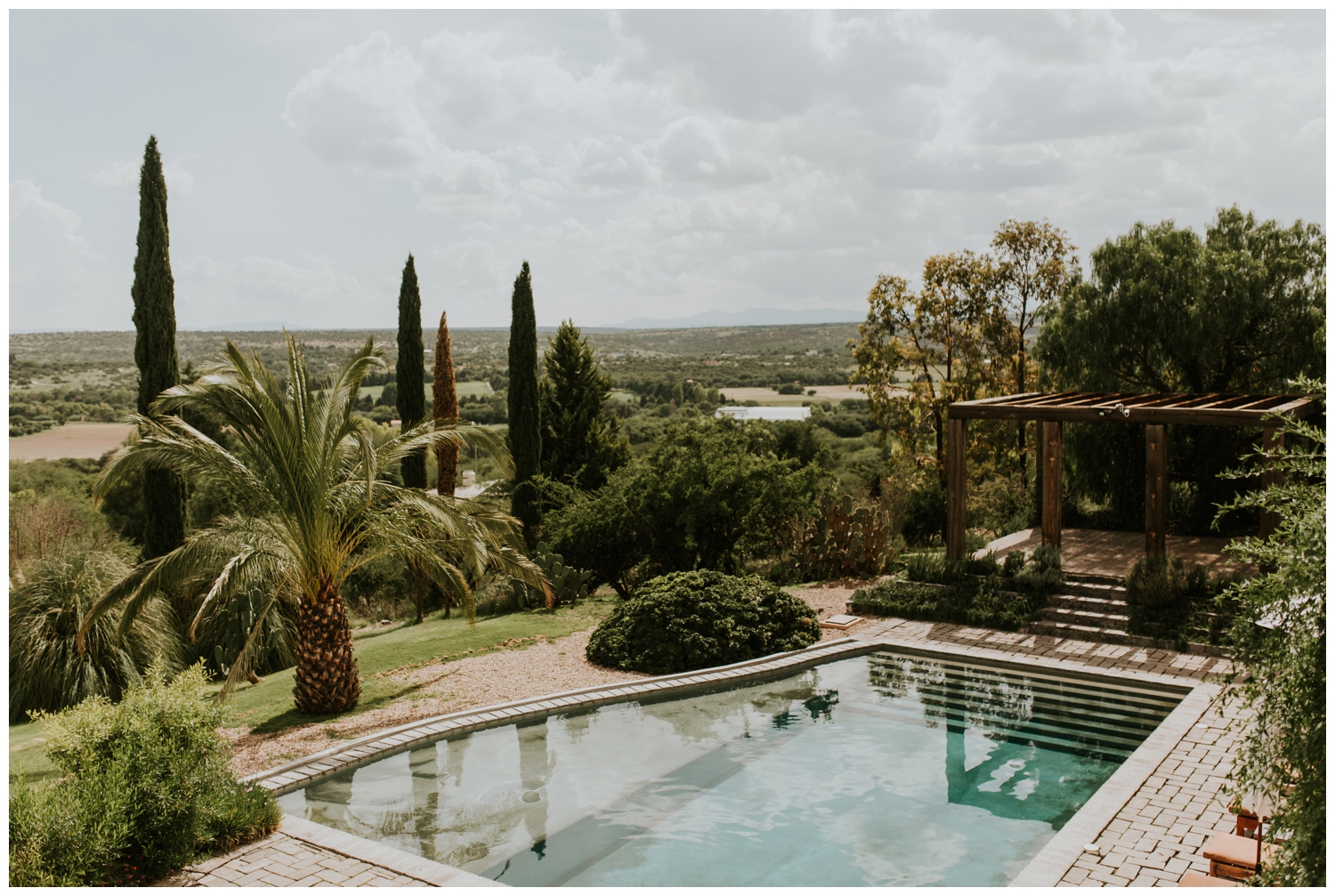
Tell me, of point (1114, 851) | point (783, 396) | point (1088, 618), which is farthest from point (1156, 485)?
point (783, 396)

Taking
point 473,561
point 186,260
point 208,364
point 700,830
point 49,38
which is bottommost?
point 700,830

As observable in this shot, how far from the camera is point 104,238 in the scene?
3909 cm

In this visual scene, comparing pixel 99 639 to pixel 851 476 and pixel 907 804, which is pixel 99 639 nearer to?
pixel 907 804

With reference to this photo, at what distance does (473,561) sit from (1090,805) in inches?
259

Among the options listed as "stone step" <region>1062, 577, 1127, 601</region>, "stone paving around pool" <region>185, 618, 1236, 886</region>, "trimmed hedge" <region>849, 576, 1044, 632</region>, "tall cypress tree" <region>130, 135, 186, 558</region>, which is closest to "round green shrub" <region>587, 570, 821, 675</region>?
"trimmed hedge" <region>849, 576, 1044, 632</region>

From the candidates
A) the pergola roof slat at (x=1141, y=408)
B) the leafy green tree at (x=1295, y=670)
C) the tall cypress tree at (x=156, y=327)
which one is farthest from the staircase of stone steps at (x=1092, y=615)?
the tall cypress tree at (x=156, y=327)

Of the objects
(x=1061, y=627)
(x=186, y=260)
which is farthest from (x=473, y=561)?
(x=186, y=260)

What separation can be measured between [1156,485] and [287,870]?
1203cm

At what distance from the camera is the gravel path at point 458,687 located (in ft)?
30.3

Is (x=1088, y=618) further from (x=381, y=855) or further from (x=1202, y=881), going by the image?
(x=381, y=855)

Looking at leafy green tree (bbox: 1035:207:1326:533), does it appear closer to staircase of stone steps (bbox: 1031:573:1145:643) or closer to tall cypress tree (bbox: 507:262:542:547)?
staircase of stone steps (bbox: 1031:573:1145:643)

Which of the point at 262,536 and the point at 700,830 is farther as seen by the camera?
the point at 262,536

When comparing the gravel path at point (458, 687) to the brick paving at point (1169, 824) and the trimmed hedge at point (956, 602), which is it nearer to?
the trimmed hedge at point (956, 602)

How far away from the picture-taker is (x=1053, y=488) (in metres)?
15.1
